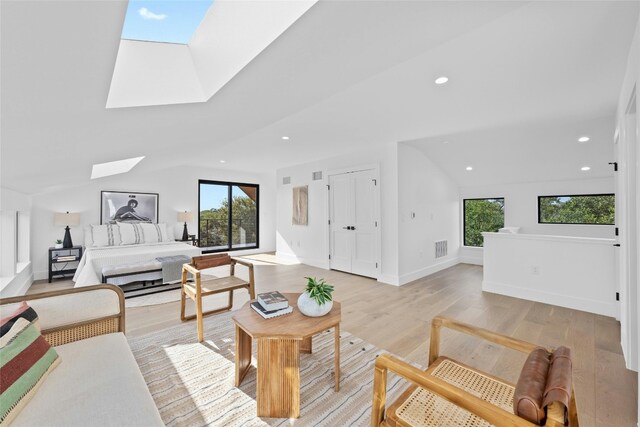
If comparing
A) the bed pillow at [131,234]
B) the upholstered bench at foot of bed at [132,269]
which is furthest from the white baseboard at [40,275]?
the upholstered bench at foot of bed at [132,269]

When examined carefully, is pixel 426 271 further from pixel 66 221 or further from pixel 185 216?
pixel 66 221

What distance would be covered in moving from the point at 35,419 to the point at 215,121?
1903 mm

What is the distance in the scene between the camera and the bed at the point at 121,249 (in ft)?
12.2

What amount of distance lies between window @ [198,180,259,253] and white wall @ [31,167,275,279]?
0.20m

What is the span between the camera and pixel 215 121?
2.13 metres

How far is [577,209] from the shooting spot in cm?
499

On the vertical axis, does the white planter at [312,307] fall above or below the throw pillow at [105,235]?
below

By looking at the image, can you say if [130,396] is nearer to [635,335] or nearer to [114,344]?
[114,344]

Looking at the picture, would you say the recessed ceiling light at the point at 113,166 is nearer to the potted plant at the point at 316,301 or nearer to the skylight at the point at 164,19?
the skylight at the point at 164,19

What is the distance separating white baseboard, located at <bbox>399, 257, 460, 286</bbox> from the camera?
14.8 feet

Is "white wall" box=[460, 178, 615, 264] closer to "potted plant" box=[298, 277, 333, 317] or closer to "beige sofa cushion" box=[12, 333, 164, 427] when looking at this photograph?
"potted plant" box=[298, 277, 333, 317]

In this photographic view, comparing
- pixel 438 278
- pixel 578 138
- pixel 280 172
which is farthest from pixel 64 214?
pixel 578 138

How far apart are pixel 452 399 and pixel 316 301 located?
100 centimetres

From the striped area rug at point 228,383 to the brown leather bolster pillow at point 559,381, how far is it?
107cm
